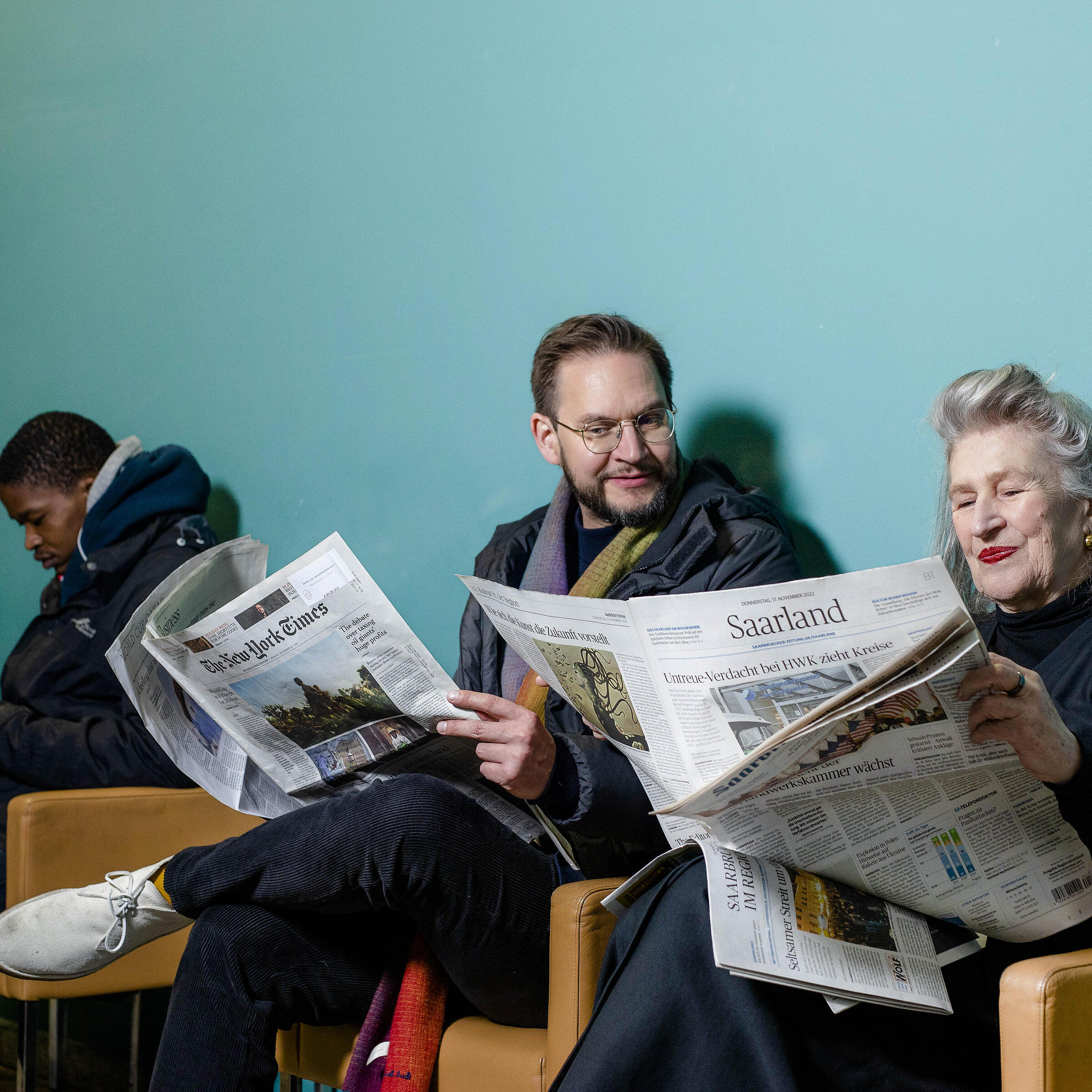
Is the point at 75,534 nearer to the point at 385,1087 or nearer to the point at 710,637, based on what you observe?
the point at 385,1087

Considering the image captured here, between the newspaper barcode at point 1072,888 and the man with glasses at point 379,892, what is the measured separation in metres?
0.44

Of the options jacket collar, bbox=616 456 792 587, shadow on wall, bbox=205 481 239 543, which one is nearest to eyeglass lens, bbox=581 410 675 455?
jacket collar, bbox=616 456 792 587

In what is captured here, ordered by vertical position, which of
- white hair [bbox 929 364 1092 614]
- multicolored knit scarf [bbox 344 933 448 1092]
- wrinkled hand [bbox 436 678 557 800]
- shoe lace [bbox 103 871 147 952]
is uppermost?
white hair [bbox 929 364 1092 614]

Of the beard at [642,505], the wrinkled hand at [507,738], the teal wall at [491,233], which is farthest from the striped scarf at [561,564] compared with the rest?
the wrinkled hand at [507,738]

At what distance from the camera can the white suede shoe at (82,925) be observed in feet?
4.06

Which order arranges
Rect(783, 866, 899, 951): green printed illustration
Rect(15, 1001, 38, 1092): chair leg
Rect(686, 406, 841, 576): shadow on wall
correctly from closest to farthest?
Rect(783, 866, 899, 951): green printed illustration, Rect(686, 406, 841, 576): shadow on wall, Rect(15, 1001, 38, 1092): chair leg

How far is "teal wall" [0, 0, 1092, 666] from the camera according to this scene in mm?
1332

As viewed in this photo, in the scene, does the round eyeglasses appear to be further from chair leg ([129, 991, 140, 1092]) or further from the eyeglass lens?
chair leg ([129, 991, 140, 1092])

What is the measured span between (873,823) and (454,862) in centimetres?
47

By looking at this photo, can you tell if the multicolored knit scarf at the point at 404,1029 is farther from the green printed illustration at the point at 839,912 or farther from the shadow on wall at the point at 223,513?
the shadow on wall at the point at 223,513

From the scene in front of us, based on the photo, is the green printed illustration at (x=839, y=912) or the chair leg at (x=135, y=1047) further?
the chair leg at (x=135, y=1047)

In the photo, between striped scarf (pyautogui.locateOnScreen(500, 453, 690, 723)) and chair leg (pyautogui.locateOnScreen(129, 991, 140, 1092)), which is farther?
chair leg (pyautogui.locateOnScreen(129, 991, 140, 1092))

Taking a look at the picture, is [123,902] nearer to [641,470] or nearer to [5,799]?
[5,799]

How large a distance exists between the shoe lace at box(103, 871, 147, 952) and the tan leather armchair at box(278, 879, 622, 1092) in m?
0.29
